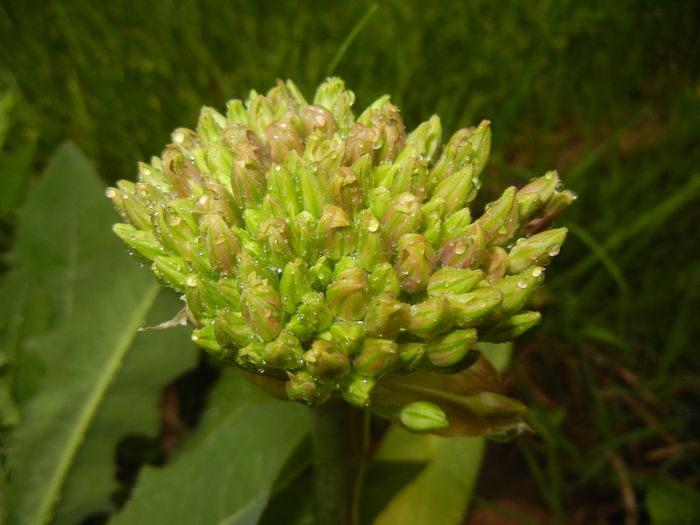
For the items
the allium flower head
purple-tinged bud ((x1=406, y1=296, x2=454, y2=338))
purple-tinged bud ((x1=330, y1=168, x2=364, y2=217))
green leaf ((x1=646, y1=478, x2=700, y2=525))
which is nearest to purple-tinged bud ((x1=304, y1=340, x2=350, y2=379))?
the allium flower head

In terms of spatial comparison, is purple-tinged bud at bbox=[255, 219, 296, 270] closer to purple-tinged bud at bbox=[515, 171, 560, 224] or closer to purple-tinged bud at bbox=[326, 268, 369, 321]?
purple-tinged bud at bbox=[326, 268, 369, 321]

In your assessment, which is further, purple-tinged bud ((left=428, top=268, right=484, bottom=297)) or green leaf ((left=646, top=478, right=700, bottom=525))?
green leaf ((left=646, top=478, right=700, bottom=525))

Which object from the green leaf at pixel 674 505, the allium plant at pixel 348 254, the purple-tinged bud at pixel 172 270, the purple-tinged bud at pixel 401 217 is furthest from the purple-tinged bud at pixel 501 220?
the green leaf at pixel 674 505

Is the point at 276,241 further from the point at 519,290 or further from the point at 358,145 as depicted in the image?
the point at 519,290

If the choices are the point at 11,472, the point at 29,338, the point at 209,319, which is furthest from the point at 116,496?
the point at 209,319

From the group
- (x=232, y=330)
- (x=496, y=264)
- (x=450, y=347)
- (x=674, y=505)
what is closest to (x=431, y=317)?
(x=450, y=347)

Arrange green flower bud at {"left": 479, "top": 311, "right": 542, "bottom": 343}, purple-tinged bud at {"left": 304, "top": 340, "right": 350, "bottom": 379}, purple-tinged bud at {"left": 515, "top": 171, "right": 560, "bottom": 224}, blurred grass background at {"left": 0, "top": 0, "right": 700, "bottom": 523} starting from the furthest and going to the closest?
blurred grass background at {"left": 0, "top": 0, "right": 700, "bottom": 523}
purple-tinged bud at {"left": 515, "top": 171, "right": 560, "bottom": 224}
green flower bud at {"left": 479, "top": 311, "right": 542, "bottom": 343}
purple-tinged bud at {"left": 304, "top": 340, "right": 350, "bottom": 379}

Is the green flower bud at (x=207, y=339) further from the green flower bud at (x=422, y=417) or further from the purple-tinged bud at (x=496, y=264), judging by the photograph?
the purple-tinged bud at (x=496, y=264)
